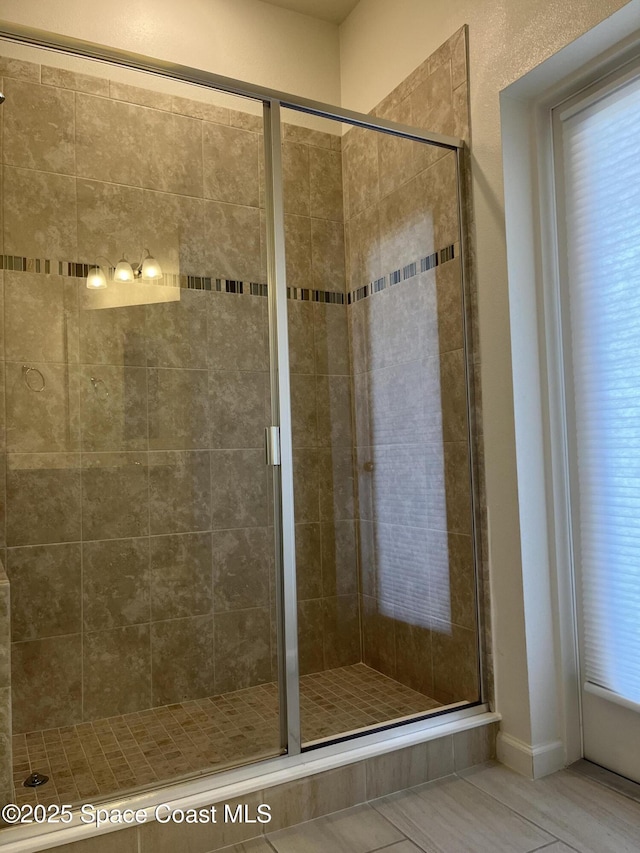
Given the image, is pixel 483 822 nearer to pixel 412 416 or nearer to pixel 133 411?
pixel 412 416

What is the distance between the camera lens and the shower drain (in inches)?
65.3

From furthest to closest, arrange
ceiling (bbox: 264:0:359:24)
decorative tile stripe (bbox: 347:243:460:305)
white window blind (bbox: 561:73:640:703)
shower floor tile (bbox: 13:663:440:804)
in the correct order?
ceiling (bbox: 264:0:359:24), decorative tile stripe (bbox: 347:243:460:305), white window blind (bbox: 561:73:640:703), shower floor tile (bbox: 13:663:440:804)

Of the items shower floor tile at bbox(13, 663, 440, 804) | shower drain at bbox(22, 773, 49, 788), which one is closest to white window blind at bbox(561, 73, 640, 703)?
shower floor tile at bbox(13, 663, 440, 804)

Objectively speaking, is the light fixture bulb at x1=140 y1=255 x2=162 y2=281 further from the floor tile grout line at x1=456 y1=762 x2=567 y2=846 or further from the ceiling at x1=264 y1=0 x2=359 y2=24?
the floor tile grout line at x1=456 y1=762 x2=567 y2=846

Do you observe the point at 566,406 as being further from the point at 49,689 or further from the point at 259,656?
the point at 49,689

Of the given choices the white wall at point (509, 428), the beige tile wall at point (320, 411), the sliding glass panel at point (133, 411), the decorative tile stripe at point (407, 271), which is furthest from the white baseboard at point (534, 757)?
the decorative tile stripe at point (407, 271)

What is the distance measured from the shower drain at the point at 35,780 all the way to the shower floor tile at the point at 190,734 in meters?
0.01

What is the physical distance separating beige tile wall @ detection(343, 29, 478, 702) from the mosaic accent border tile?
0.02m

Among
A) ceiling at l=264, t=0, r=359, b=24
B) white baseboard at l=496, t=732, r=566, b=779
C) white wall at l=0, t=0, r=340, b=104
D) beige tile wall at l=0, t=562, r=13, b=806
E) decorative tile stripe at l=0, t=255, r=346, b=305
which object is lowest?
white baseboard at l=496, t=732, r=566, b=779

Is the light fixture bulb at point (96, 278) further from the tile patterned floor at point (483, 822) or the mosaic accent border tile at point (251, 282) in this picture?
the tile patterned floor at point (483, 822)

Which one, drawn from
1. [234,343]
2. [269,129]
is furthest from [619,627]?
[269,129]

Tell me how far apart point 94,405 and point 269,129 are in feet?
3.24

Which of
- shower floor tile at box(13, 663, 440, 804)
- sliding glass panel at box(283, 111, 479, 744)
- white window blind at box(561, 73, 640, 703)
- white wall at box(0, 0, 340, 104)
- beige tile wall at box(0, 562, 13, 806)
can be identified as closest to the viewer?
beige tile wall at box(0, 562, 13, 806)

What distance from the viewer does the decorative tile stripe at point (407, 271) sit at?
2031 mm
